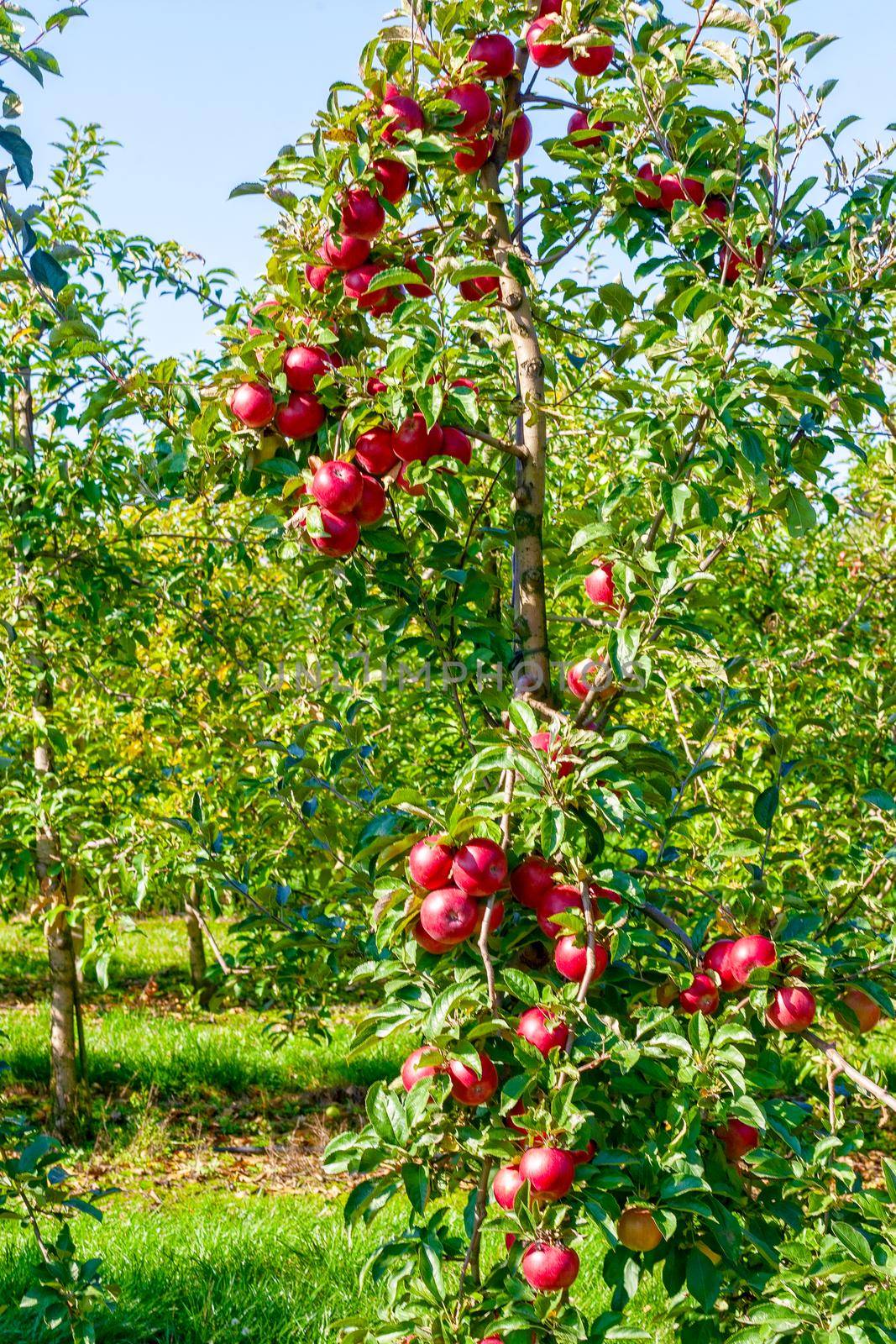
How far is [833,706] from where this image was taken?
14.0 ft

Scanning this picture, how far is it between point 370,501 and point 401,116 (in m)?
0.60

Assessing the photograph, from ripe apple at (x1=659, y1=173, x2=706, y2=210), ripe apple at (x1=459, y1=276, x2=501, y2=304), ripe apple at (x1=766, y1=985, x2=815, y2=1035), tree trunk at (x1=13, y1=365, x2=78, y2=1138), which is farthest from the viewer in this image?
tree trunk at (x1=13, y1=365, x2=78, y2=1138)

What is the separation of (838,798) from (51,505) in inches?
125

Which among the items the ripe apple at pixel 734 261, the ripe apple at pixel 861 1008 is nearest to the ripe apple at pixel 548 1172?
the ripe apple at pixel 861 1008

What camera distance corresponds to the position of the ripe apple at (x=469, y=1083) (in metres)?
1.48

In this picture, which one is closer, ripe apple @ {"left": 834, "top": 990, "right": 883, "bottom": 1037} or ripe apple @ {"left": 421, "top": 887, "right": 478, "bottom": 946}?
ripe apple @ {"left": 421, "top": 887, "right": 478, "bottom": 946}

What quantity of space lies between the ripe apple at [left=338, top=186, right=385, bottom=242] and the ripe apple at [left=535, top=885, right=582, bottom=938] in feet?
3.43

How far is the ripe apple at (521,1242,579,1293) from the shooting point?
138 cm

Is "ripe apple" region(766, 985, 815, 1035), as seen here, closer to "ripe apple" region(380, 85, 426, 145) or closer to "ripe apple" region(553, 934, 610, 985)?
"ripe apple" region(553, 934, 610, 985)

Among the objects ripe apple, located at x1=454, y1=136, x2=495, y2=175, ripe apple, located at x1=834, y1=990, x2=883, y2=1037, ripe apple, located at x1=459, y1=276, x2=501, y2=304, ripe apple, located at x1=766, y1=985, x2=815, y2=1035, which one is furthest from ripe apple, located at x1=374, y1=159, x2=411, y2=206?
ripe apple, located at x1=834, y1=990, x2=883, y2=1037

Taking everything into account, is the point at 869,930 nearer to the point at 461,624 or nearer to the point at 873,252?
the point at 461,624

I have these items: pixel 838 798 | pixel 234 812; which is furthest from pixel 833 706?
pixel 234 812

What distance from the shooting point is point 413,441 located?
64.8 inches

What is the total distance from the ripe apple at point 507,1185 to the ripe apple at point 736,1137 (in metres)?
0.36
